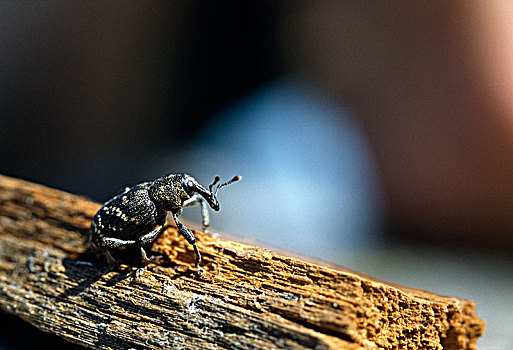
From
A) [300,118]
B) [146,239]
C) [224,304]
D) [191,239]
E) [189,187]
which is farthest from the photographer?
[300,118]

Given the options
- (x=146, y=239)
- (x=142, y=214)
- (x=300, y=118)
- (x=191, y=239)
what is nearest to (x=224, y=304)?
(x=191, y=239)

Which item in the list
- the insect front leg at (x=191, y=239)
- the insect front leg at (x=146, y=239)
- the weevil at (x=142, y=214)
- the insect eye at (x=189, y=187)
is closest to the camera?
the insect front leg at (x=191, y=239)

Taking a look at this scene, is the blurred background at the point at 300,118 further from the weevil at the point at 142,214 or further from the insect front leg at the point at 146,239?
the insect front leg at the point at 146,239

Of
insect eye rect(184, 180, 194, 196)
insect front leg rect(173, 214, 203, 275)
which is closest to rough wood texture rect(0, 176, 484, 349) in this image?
insect front leg rect(173, 214, 203, 275)

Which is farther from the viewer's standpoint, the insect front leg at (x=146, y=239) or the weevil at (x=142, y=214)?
the weevil at (x=142, y=214)

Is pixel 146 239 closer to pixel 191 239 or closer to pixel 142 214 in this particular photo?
pixel 142 214

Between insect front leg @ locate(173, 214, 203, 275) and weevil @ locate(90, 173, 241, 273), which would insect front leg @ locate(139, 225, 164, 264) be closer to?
weevil @ locate(90, 173, 241, 273)

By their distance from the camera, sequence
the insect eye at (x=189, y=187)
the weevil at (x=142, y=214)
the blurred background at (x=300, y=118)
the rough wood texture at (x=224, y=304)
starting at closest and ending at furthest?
the rough wood texture at (x=224, y=304)
the weevil at (x=142, y=214)
the insect eye at (x=189, y=187)
the blurred background at (x=300, y=118)

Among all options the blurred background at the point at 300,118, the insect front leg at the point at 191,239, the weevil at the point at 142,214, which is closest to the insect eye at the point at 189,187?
the weevil at the point at 142,214
